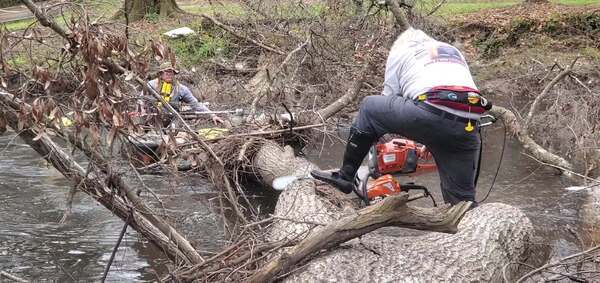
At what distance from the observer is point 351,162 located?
4684 mm

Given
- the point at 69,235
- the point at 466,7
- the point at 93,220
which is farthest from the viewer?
the point at 466,7

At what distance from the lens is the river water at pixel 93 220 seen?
5160 millimetres

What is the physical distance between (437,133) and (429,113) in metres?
0.16

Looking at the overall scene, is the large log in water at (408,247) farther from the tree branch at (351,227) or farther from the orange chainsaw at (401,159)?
the orange chainsaw at (401,159)

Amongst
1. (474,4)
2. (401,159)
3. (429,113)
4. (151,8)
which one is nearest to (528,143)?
(401,159)

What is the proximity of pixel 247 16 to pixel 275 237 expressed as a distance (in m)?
5.81

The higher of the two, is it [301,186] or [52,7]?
[52,7]

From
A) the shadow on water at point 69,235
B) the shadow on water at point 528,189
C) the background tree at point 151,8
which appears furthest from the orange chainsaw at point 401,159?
the background tree at point 151,8

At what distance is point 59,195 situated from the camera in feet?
22.4

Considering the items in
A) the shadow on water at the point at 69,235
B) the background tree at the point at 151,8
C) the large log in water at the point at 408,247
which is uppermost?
the large log in water at the point at 408,247

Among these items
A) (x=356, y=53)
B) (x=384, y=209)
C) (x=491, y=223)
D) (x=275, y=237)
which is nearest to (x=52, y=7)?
(x=275, y=237)

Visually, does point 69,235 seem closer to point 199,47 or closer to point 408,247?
point 408,247

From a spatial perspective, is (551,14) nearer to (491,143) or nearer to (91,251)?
(491,143)

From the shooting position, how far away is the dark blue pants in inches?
169
